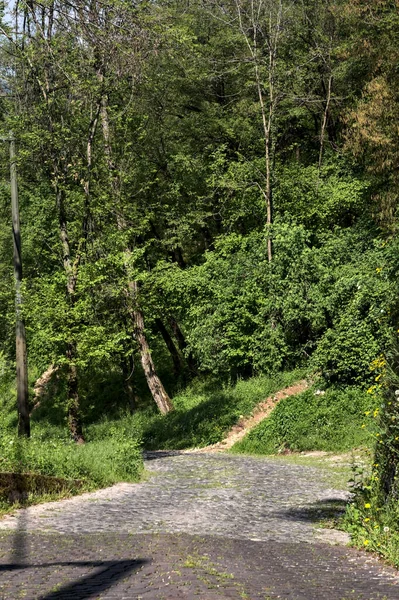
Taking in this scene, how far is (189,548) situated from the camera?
9.09m

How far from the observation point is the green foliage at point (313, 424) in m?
24.3

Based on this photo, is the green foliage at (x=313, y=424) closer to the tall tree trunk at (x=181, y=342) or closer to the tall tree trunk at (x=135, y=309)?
the tall tree trunk at (x=135, y=309)

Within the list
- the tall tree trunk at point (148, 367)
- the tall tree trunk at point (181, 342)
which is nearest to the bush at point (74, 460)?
the tall tree trunk at point (148, 367)

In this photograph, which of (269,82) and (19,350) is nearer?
(19,350)

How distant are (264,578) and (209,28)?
37.9m

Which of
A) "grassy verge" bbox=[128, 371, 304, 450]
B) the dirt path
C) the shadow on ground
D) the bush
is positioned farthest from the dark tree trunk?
the shadow on ground

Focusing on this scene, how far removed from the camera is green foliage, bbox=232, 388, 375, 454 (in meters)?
24.3

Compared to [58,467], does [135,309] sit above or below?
above

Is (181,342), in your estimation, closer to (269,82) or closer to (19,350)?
(269,82)

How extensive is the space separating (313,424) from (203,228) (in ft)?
59.0

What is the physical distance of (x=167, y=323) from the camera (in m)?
40.7

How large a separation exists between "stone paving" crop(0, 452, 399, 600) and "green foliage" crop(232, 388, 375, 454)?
7.71 metres

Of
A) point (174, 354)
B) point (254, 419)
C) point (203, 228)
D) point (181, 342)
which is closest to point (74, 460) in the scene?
point (254, 419)

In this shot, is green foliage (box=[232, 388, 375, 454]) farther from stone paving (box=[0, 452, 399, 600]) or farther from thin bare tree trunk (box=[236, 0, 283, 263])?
thin bare tree trunk (box=[236, 0, 283, 263])
